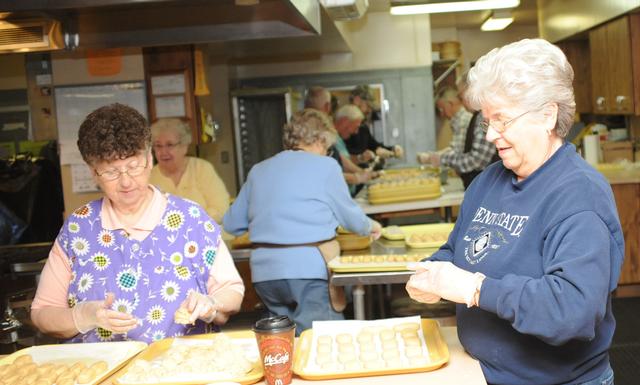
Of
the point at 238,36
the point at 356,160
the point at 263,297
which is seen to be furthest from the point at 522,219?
the point at 356,160

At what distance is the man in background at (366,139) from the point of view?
279 inches

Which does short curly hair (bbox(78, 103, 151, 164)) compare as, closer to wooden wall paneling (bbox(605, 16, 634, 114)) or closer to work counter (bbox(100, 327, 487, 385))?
work counter (bbox(100, 327, 487, 385))

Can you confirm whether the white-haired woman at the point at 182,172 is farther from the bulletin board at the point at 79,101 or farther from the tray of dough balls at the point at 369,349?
the tray of dough balls at the point at 369,349

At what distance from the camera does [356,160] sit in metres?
7.09

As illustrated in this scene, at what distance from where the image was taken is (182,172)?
170 inches

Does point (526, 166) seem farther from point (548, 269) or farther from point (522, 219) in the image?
point (548, 269)

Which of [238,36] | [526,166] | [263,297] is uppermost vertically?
[238,36]

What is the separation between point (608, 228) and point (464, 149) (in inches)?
160

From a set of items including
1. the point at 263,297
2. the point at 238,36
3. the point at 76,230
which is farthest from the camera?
the point at 263,297

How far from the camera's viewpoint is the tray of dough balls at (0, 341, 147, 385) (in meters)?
1.80

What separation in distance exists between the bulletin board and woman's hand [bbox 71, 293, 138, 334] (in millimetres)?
2390

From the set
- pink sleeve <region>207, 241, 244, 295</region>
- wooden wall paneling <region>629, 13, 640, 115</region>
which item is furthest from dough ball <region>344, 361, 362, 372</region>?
wooden wall paneling <region>629, 13, 640, 115</region>

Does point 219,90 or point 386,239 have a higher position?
point 219,90

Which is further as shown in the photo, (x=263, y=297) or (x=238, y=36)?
(x=263, y=297)
